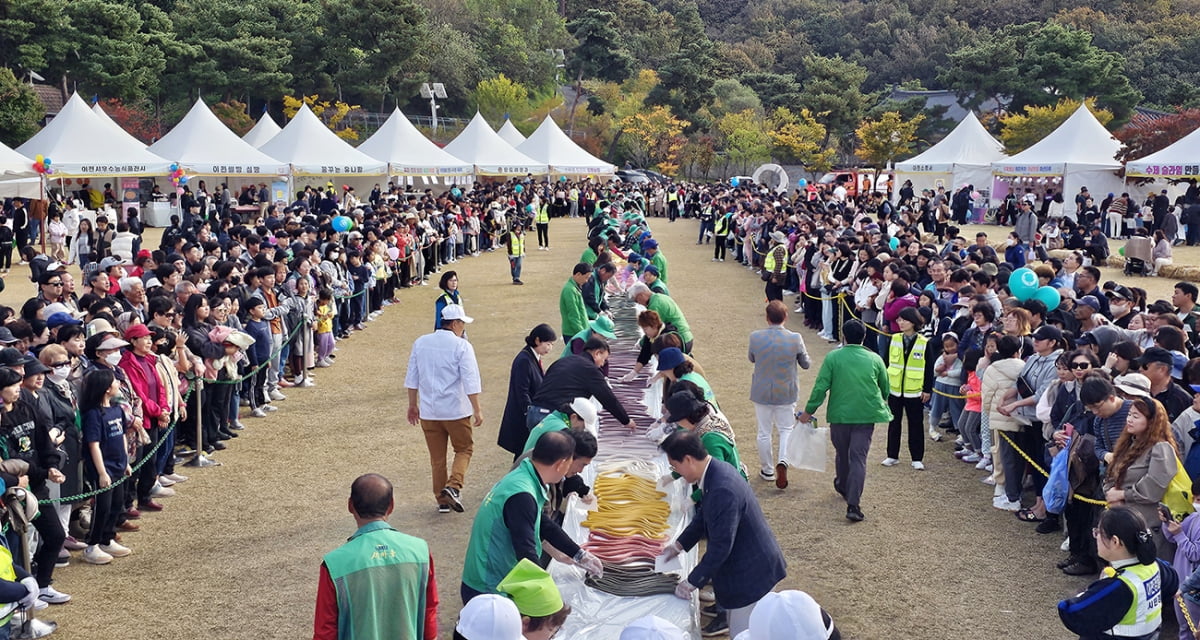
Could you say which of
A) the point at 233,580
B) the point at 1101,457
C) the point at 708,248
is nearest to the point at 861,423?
the point at 1101,457

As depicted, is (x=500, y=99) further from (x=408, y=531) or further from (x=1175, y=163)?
(x=408, y=531)

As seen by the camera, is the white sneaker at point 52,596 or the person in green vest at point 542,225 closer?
the white sneaker at point 52,596

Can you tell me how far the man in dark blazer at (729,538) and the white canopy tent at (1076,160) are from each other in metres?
30.1

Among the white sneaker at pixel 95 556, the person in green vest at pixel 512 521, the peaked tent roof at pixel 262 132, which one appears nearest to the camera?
the person in green vest at pixel 512 521

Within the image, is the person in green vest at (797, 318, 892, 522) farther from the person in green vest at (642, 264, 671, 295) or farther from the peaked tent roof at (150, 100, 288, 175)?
the peaked tent roof at (150, 100, 288, 175)

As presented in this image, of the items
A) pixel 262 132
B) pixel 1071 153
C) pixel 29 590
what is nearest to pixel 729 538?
pixel 29 590

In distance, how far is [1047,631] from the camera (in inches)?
229

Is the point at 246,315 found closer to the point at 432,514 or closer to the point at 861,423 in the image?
the point at 432,514

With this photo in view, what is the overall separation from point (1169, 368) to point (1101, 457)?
0.81 meters

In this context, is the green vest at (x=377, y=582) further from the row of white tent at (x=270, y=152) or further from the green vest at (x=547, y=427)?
the row of white tent at (x=270, y=152)

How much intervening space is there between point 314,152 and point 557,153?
11.0 metres

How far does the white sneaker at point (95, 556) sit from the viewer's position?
6789 mm

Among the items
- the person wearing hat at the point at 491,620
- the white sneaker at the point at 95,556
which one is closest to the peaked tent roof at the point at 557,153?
the white sneaker at the point at 95,556

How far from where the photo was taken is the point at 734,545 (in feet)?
15.8
